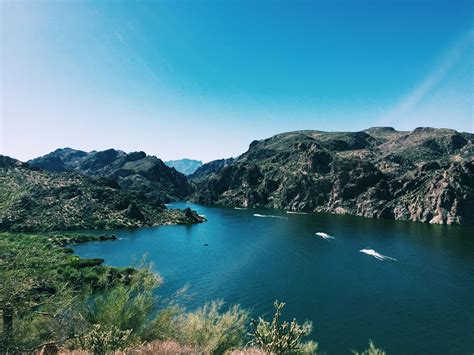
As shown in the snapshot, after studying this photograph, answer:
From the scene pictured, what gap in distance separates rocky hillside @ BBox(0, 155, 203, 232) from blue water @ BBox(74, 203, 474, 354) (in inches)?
713

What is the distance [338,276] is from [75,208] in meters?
120

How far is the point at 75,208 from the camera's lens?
494 feet

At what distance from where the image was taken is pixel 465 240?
123 meters

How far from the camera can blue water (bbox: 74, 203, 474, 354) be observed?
2010 inches

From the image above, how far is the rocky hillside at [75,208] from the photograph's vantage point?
134250mm

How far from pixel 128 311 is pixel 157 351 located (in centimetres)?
551

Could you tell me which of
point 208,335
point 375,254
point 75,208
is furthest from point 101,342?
point 75,208

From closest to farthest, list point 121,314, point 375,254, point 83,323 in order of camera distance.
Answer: point 83,323, point 121,314, point 375,254

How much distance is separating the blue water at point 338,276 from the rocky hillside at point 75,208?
713 inches

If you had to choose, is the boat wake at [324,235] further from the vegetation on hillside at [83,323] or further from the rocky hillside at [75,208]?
the vegetation on hillside at [83,323]

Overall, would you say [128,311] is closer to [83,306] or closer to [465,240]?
[83,306]

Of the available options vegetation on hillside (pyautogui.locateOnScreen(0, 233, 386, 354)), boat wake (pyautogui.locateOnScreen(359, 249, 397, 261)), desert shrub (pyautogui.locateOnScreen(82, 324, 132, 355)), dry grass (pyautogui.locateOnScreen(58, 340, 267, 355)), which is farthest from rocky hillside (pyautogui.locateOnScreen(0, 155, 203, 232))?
desert shrub (pyautogui.locateOnScreen(82, 324, 132, 355))

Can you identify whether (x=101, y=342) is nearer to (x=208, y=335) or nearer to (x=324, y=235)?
(x=208, y=335)

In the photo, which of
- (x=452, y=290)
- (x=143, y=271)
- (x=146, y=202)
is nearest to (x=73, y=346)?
(x=143, y=271)
